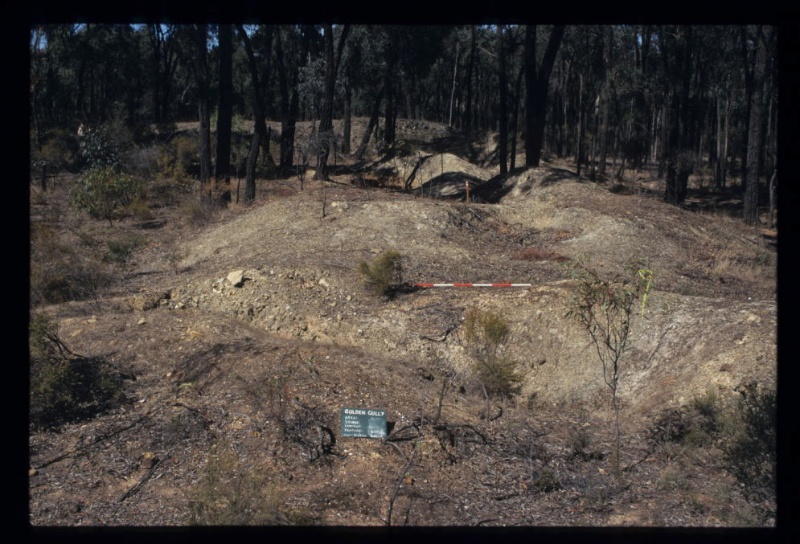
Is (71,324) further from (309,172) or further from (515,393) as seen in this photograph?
(309,172)

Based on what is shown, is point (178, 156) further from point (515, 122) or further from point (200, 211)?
point (515, 122)

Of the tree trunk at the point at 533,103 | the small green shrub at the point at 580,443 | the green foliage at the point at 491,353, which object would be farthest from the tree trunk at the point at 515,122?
the small green shrub at the point at 580,443

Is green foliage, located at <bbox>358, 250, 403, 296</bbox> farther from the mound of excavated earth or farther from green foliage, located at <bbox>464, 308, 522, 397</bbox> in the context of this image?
green foliage, located at <bbox>464, 308, 522, 397</bbox>

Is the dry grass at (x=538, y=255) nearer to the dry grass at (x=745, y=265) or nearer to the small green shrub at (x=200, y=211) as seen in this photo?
the dry grass at (x=745, y=265)

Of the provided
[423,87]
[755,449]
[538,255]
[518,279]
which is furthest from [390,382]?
[423,87]

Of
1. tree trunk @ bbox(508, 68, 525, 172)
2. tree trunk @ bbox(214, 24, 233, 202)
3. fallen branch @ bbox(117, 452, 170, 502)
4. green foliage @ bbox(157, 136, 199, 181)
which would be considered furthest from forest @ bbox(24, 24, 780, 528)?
tree trunk @ bbox(508, 68, 525, 172)

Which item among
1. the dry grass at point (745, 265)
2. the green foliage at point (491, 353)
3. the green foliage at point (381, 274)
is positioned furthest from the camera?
the dry grass at point (745, 265)

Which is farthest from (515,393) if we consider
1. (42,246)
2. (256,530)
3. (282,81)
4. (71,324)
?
(282,81)
